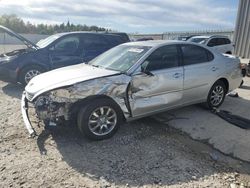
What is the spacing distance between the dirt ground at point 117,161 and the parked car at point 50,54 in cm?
296

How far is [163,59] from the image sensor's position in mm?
4918

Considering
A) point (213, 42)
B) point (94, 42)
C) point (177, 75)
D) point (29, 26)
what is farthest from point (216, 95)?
point (29, 26)

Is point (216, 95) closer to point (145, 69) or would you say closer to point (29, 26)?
point (145, 69)

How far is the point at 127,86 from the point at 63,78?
106 cm

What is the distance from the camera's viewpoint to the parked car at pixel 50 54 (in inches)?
293

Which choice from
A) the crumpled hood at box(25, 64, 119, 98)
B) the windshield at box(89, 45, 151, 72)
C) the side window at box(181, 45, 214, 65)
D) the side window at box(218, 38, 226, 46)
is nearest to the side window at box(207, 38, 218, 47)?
the side window at box(218, 38, 226, 46)

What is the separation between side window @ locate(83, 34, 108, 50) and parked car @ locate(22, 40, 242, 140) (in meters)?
3.04

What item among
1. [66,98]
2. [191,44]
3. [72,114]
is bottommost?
[72,114]

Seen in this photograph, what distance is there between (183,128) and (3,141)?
123 inches

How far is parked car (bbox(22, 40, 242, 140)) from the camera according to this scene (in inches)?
160

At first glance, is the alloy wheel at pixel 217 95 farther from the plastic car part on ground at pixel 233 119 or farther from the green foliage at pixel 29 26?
the green foliage at pixel 29 26

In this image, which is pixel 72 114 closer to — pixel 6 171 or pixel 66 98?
pixel 66 98

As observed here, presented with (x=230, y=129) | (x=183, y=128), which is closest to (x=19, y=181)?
(x=183, y=128)

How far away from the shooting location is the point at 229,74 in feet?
19.6
